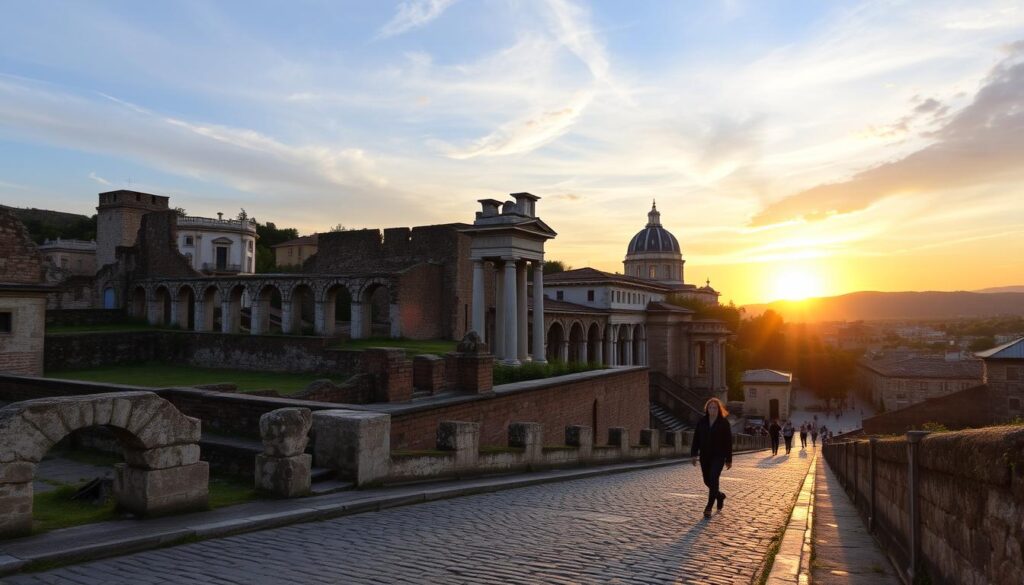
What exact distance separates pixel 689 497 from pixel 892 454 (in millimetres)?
4647

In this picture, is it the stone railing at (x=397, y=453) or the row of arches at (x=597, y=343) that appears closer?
the stone railing at (x=397, y=453)

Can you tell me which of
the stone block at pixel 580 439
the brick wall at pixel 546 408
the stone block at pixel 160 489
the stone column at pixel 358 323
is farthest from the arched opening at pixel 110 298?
the stone block at pixel 160 489

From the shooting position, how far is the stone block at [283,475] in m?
7.90

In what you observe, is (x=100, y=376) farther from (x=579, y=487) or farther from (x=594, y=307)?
(x=594, y=307)

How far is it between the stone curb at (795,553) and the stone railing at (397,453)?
496cm

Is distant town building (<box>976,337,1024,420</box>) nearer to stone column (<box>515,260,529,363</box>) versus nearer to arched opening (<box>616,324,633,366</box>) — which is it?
arched opening (<box>616,324,633,366</box>)

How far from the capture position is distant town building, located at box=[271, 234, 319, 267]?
6781 centimetres

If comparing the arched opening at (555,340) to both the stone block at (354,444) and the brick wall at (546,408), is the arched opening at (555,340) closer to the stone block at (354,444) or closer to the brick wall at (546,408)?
the brick wall at (546,408)

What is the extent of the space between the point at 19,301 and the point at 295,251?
4798 centimetres

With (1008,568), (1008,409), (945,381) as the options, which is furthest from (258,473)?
(945,381)

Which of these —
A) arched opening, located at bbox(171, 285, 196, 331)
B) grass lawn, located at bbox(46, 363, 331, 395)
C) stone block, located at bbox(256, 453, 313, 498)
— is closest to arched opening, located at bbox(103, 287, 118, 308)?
arched opening, located at bbox(171, 285, 196, 331)

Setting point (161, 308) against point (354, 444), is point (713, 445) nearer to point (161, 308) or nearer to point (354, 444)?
point (354, 444)

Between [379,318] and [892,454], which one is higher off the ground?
[379,318]

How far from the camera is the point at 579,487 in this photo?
38.7ft
